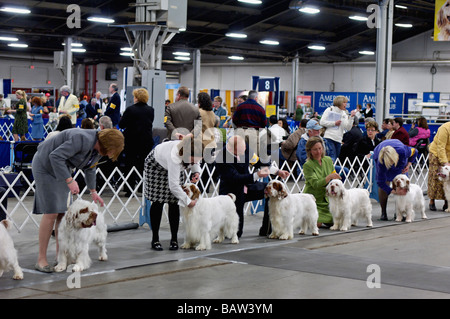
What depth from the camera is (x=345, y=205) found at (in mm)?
7086

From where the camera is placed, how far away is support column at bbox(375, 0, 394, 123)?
12.6m

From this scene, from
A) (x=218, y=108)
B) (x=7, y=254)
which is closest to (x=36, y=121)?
(x=218, y=108)

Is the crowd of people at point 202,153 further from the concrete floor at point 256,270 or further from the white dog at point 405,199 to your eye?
the concrete floor at point 256,270

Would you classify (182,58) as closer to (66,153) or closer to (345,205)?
(345,205)

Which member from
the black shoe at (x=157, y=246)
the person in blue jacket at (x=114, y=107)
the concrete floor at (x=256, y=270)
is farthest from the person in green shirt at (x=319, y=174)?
the person in blue jacket at (x=114, y=107)

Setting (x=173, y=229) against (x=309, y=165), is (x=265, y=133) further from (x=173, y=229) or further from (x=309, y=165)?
(x=173, y=229)

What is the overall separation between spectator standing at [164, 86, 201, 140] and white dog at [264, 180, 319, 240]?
1.75m

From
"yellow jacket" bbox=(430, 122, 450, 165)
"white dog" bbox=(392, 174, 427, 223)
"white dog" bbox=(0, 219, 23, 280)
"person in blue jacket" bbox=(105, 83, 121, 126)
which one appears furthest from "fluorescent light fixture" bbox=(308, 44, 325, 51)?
"white dog" bbox=(0, 219, 23, 280)

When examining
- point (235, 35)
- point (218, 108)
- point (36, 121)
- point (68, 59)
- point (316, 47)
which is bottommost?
point (36, 121)

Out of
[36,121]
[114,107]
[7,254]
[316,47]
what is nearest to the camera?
[7,254]

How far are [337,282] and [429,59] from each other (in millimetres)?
22988

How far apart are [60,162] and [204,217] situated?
1.51m

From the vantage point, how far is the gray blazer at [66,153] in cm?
470

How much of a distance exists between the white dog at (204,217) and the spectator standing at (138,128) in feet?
6.39
